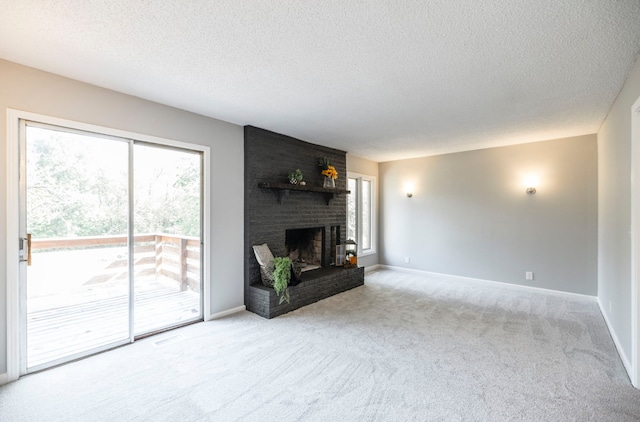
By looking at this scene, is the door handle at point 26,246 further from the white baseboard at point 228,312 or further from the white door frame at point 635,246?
the white door frame at point 635,246

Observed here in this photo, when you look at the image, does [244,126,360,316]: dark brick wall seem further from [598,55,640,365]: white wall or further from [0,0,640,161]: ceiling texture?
[598,55,640,365]: white wall

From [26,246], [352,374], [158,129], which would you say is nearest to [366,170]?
[158,129]

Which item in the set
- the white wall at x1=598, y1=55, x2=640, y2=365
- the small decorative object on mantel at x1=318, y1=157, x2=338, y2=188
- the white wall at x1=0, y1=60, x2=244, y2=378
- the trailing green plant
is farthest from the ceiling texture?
the trailing green plant

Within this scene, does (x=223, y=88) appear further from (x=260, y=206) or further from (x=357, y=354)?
(x=357, y=354)

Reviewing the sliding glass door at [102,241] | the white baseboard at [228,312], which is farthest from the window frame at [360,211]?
the sliding glass door at [102,241]

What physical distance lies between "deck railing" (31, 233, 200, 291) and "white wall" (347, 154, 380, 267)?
3.66m

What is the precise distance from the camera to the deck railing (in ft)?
8.96

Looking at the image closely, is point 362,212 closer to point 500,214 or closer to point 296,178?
point 296,178

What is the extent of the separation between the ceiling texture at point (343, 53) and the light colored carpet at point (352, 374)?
2556 millimetres

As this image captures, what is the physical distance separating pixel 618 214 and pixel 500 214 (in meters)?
2.32

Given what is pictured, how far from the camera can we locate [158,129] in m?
3.27

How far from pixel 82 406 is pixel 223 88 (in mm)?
2804

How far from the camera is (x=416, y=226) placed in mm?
6352

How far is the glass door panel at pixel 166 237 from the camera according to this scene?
10.5ft
